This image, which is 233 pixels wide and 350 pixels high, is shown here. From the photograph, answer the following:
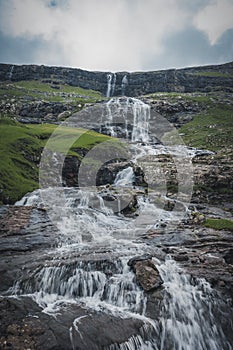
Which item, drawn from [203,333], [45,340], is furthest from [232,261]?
[45,340]

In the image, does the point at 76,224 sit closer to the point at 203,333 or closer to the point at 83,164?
the point at 203,333

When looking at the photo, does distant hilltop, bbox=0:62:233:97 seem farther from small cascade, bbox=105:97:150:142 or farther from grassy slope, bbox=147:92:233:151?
small cascade, bbox=105:97:150:142

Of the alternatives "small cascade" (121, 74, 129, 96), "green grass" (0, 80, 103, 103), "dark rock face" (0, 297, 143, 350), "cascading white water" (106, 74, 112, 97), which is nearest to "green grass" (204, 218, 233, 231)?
"dark rock face" (0, 297, 143, 350)

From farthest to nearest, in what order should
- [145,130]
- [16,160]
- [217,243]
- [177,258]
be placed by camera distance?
1. [145,130]
2. [16,160]
3. [217,243]
4. [177,258]

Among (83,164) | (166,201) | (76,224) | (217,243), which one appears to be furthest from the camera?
(83,164)

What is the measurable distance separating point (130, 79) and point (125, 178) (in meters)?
117

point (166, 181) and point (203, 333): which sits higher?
point (166, 181)

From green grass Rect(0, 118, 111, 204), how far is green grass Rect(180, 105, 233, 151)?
106ft

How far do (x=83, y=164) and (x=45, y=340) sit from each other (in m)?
33.3

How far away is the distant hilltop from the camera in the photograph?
467 ft

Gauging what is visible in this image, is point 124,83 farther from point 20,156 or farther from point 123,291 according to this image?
point 123,291

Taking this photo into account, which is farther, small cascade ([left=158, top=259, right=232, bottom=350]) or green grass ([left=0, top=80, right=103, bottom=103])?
green grass ([left=0, top=80, right=103, bottom=103])

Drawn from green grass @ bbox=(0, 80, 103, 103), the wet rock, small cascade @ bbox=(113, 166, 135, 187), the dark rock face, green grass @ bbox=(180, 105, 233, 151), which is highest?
green grass @ bbox=(0, 80, 103, 103)

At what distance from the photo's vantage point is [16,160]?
120 feet
